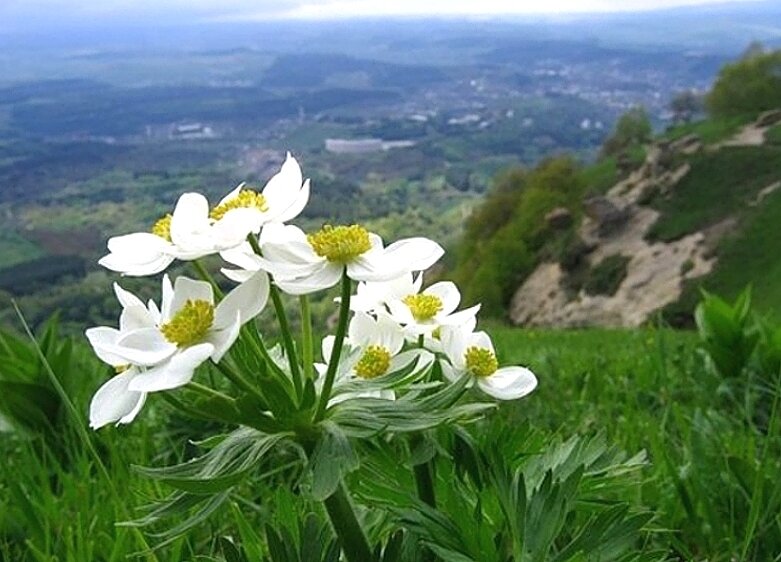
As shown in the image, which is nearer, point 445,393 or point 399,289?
point 445,393

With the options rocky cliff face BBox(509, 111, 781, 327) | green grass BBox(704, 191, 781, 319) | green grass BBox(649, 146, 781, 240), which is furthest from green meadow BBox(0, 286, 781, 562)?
green grass BBox(649, 146, 781, 240)

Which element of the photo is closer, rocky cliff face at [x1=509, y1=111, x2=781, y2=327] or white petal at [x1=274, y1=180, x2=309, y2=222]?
white petal at [x1=274, y1=180, x2=309, y2=222]

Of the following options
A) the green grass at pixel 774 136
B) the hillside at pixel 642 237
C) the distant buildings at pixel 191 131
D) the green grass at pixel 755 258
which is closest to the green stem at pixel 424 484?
the hillside at pixel 642 237

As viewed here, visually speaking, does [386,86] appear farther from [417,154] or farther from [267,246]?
[267,246]

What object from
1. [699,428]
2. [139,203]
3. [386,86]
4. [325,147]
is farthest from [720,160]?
[386,86]

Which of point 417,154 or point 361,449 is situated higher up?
point 361,449

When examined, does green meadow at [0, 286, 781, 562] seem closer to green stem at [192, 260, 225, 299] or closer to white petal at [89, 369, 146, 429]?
white petal at [89, 369, 146, 429]
